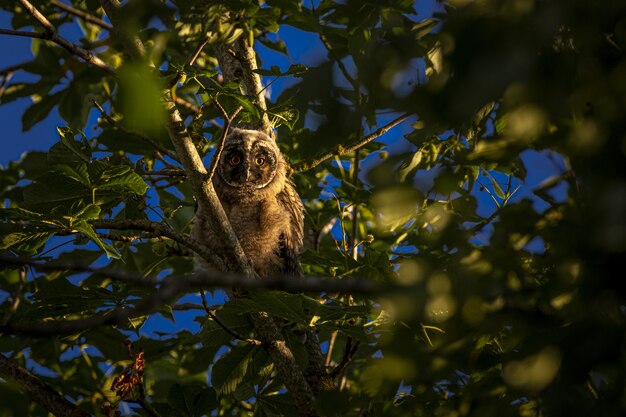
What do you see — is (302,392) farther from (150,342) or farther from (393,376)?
(393,376)

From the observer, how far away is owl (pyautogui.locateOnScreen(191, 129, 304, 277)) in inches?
161

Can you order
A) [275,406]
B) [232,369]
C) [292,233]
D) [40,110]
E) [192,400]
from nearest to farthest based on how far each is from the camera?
[192,400] < [232,369] < [275,406] < [40,110] < [292,233]

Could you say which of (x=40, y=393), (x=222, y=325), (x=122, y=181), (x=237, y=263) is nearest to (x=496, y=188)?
(x=237, y=263)

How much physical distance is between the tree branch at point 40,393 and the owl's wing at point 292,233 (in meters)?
1.81

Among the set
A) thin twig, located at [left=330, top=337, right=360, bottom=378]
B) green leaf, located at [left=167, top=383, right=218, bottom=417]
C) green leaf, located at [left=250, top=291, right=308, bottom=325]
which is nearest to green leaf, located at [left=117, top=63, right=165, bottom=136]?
green leaf, located at [left=250, top=291, right=308, bottom=325]

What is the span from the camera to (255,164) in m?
4.25

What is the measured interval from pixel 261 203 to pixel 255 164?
0.28 meters

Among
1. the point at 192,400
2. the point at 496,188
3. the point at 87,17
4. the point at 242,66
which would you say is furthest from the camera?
the point at 87,17

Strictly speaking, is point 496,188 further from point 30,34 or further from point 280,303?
point 30,34

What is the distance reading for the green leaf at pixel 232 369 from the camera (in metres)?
2.88

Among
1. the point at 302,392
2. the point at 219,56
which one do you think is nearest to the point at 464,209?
the point at 302,392

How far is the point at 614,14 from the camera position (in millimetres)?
834

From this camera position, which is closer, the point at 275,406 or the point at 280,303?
the point at 280,303

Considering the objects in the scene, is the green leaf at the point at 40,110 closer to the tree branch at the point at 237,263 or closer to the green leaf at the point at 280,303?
the tree branch at the point at 237,263
